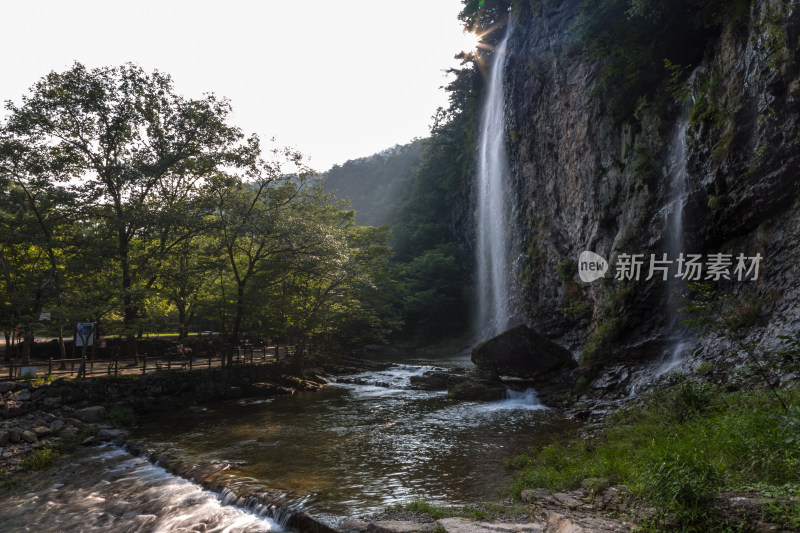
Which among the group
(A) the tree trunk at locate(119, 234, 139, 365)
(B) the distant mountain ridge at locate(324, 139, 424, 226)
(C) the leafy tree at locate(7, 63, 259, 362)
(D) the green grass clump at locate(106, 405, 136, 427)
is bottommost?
(D) the green grass clump at locate(106, 405, 136, 427)

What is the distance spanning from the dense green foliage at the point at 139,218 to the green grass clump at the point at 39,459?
5.21 meters

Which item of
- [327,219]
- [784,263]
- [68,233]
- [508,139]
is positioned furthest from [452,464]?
[508,139]

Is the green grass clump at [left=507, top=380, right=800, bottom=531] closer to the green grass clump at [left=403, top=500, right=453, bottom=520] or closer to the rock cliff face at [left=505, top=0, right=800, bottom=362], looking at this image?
the green grass clump at [left=403, top=500, right=453, bottom=520]

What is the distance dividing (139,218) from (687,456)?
19.2m

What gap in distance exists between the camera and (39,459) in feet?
33.5

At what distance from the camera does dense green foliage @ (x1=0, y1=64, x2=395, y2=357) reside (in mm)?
17047

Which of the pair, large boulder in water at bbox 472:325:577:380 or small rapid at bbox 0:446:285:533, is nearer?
small rapid at bbox 0:446:285:533

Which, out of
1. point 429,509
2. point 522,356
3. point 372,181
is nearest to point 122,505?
point 429,509

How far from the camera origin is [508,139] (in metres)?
30.9

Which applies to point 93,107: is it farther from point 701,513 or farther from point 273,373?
point 701,513

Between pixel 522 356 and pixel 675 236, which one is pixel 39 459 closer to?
pixel 522 356

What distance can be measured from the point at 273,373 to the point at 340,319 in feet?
25.8

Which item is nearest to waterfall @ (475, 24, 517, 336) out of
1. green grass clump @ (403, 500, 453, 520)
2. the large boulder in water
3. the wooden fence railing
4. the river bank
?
the large boulder in water

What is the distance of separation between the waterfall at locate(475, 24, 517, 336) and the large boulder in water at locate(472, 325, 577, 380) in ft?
40.7
